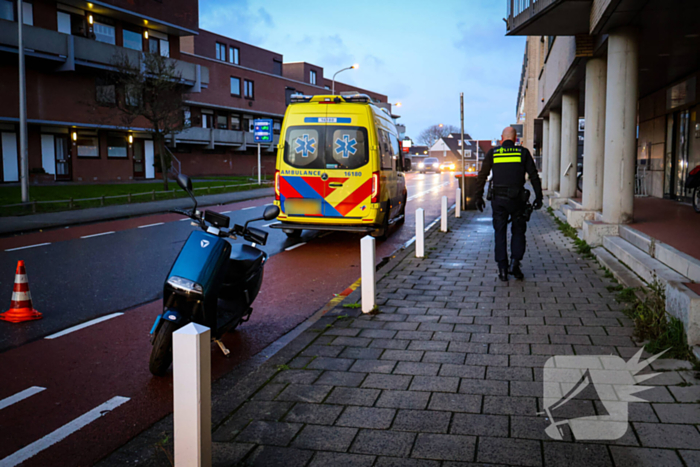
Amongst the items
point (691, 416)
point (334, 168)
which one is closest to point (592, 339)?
point (691, 416)

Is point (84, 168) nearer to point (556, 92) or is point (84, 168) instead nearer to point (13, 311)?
point (556, 92)

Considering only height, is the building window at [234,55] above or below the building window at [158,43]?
above

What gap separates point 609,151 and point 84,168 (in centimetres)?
2983

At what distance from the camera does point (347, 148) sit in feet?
36.7

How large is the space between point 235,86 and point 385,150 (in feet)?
134

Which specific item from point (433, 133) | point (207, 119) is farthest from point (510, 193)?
point (433, 133)

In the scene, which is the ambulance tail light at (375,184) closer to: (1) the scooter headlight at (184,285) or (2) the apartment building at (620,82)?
(2) the apartment building at (620,82)

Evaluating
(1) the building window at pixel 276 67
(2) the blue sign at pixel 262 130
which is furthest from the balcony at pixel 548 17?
(1) the building window at pixel 276 67

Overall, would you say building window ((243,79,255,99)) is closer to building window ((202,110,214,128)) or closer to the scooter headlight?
building window ((202,110,214,128))

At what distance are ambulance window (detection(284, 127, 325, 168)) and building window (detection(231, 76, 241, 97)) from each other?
40.2m

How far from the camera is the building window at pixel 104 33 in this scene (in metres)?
32.8

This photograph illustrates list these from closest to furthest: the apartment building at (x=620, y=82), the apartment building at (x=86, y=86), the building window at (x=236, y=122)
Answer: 1. the apartment building at (x=620, y=82)
2. the apartment building at (x=86, y=86)
3. the building window at (x=236, y=122)

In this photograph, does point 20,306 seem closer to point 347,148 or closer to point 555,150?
point 347,148

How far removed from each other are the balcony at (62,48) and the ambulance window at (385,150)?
20596 millimetres
